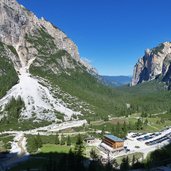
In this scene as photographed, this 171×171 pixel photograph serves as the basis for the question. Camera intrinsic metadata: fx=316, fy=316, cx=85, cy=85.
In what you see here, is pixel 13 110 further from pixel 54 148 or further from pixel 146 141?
Answer: pixel 146 141

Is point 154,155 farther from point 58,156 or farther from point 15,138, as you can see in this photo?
point 15,138

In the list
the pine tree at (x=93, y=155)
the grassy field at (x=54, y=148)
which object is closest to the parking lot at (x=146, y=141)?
the pine tree at (x=93, y=155)

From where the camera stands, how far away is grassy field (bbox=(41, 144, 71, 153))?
427 ft

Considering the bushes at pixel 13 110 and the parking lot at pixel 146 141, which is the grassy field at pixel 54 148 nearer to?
the parking lot at pixel 146 141

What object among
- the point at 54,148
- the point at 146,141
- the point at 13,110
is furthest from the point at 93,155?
the point at 13,110

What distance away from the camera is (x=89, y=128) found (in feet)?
583

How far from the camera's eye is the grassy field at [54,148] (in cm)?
13000

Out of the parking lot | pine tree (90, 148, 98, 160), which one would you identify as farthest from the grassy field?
the parking lot

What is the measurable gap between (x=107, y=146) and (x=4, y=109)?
79.2 m

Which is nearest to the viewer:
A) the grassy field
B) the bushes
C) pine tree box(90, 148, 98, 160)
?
pine tree box(90, 148, 98, 160)

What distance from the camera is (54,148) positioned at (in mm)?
134375

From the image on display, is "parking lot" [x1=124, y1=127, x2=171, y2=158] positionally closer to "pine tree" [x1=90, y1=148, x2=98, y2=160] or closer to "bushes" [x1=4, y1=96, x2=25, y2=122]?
"pine tree" [x1=90, y1=148, x2=98, y2=160]

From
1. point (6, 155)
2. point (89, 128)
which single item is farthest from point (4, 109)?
point (6, 155)

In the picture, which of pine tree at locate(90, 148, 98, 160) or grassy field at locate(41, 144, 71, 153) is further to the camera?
grassy field at locate(41, 144, 71, 153)
